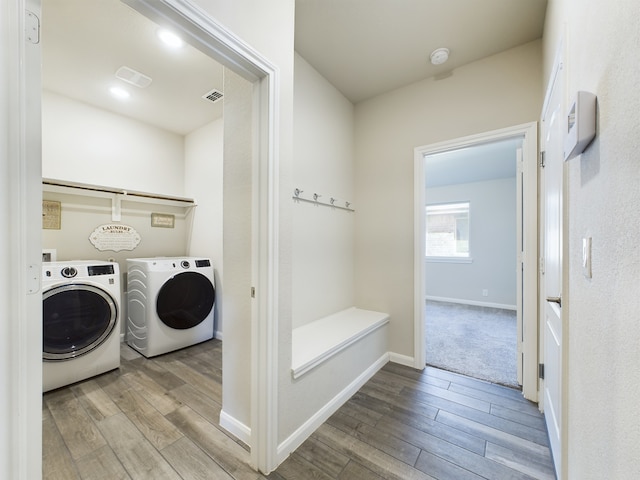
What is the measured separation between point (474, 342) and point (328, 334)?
6.61 ft

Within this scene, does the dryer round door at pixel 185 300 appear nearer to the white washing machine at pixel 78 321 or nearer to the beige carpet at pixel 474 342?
the white washing machine at pixel 78 321

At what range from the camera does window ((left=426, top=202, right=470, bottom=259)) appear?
17.6ft

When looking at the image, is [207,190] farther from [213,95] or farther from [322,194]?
[322,194]

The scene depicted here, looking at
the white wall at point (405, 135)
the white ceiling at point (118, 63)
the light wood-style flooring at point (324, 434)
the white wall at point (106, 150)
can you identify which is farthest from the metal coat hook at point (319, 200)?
the white wall at point (106, 150)

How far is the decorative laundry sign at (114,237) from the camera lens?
2.88 m

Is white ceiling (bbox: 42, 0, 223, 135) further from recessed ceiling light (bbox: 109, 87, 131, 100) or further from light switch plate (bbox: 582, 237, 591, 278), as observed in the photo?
light switch plate (bbox: 582, 237, 591, 278)

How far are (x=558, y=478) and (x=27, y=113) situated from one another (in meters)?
2.38

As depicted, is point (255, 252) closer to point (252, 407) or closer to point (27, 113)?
point (252, 407)

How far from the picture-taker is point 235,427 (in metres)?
1.61

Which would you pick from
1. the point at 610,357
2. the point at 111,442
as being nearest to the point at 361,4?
the point at 610,357

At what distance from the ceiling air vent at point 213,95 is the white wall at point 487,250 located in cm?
450

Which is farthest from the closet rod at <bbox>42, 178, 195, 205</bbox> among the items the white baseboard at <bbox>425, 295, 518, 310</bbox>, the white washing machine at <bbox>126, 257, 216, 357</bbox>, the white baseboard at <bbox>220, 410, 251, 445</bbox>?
the white baseboard at <bbox>425, 295, 518, 310</bbox>

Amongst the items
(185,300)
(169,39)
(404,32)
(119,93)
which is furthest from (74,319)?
(404,32)

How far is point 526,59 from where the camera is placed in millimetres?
2021
